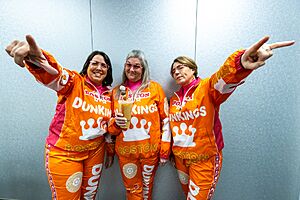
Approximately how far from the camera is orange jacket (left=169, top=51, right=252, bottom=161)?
1.14 m

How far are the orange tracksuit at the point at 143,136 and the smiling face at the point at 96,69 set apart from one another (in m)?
0.17

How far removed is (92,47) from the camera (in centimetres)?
154

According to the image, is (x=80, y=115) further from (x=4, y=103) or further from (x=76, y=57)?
(x=4, y=103)

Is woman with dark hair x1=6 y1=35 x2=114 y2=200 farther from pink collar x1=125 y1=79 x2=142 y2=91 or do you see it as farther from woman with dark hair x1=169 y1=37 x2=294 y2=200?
woman with dark hair x1=169 y1=37 x2=294 y2=200

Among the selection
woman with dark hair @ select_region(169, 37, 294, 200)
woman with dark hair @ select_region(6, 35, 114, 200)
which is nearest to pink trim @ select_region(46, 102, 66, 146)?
woman with dark hair @ select_region(6, 35, 114, 200)

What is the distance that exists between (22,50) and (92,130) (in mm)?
605

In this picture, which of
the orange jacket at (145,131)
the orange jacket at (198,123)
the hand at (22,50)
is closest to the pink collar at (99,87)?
the orange jacket at (145,131)

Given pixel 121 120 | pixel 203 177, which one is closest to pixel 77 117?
pixel 121 120

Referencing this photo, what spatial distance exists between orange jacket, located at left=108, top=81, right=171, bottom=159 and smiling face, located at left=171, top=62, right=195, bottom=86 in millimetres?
202

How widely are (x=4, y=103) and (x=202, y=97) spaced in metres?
1.72

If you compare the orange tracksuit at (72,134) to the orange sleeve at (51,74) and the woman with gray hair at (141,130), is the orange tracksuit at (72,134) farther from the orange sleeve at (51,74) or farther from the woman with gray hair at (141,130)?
the woman with gray hair at (141,130)

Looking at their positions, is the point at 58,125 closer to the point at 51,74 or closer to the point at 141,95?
the point at 51,74

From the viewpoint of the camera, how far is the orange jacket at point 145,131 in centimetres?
128

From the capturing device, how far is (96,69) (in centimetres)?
124
